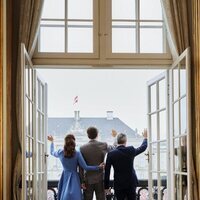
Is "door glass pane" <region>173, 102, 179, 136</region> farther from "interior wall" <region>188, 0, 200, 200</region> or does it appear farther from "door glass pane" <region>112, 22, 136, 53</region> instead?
"door glass pane" <region>112, 22, 136, 53</region>

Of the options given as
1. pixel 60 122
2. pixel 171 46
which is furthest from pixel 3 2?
pixel 60 122

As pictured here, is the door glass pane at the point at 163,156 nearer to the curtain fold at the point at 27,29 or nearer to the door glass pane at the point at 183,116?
the door glass pane at the point at 183,116

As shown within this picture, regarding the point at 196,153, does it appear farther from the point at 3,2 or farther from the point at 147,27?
the point at 3,2

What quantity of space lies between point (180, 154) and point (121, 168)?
1265mm

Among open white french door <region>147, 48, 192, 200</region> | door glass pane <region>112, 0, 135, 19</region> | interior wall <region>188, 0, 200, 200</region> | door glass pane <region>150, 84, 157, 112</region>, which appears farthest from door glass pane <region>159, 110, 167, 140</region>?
door glass pane <region>112, 0, 135, 19</region>

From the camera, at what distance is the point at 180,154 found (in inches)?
209

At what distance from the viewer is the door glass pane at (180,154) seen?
16.8 ft

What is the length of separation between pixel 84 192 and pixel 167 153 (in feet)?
4.56

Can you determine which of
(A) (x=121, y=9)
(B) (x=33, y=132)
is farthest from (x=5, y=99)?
(A) (x=121, y=9)

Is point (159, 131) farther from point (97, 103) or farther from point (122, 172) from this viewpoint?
point (97, 103)

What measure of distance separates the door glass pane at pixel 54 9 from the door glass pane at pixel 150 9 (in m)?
0.92

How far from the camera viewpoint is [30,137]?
532 cm

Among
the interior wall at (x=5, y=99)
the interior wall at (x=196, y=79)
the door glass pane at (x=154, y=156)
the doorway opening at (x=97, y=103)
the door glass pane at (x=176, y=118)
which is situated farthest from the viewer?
the doorway opening at (x=97, y=103)

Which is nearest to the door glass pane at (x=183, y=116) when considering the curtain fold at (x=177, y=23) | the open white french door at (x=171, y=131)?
the open white french door at (x=171, y=131)
